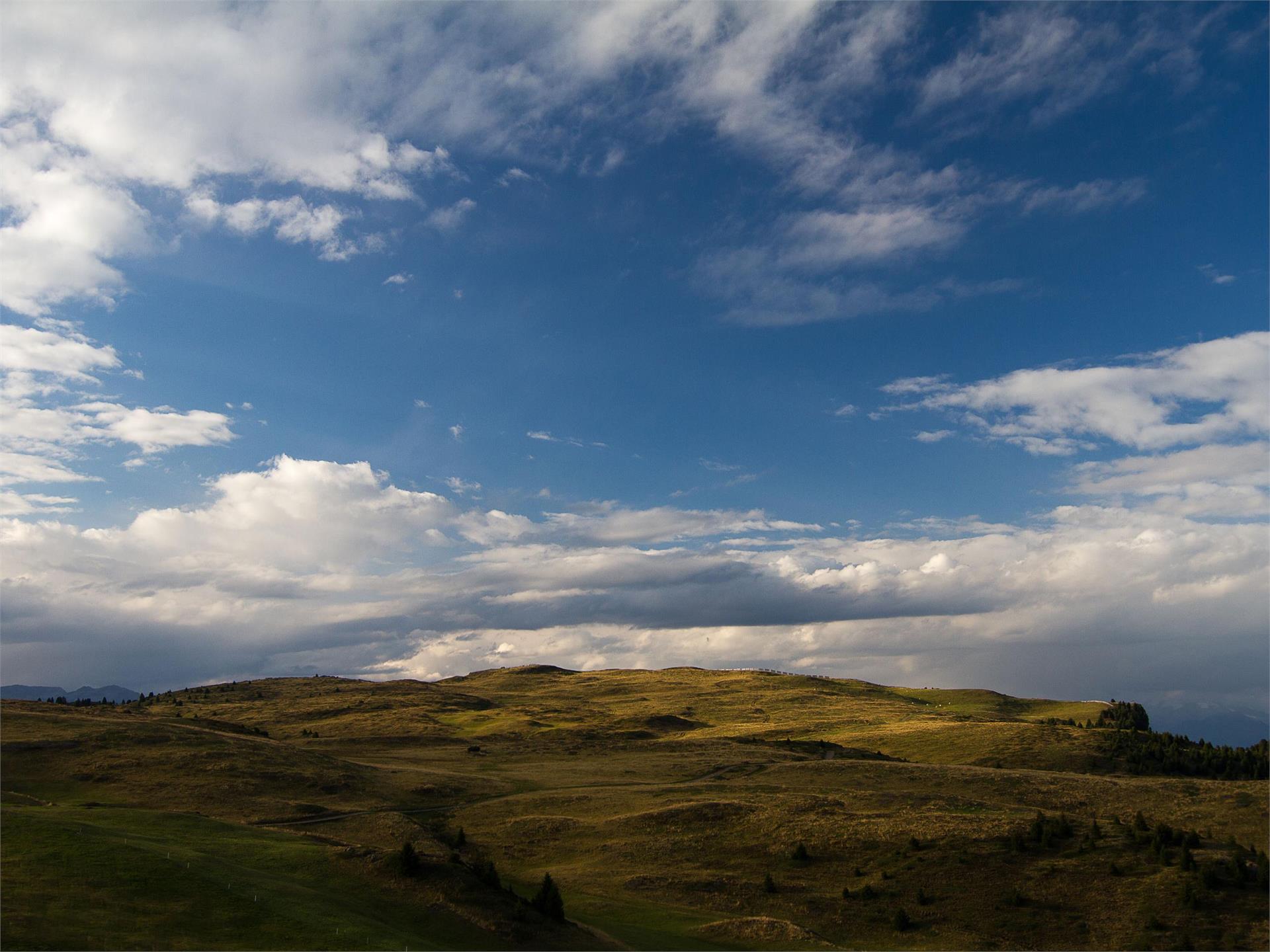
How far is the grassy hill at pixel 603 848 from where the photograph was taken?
4347 centimetres

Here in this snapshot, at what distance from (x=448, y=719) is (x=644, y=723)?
45364 millimetres

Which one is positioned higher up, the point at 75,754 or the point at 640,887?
the point at 75,754

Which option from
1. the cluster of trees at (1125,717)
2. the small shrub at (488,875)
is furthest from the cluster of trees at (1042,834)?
the cluster of trees at (1125,717)

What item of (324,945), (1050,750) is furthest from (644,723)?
(324,945)

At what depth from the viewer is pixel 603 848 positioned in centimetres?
7181

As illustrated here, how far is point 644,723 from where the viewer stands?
7121 inches

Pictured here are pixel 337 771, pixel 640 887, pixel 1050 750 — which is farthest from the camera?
pixel 1050 750

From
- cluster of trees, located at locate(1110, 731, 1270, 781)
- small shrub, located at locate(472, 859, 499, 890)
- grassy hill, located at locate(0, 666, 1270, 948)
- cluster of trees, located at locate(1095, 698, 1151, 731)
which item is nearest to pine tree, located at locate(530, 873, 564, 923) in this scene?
grassy hill, located at locate(0, 666, 1270, 948)

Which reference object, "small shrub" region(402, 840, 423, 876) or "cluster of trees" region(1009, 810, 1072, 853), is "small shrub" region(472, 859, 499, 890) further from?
"cluster of trees" region(1009, 810, 1072, 853)

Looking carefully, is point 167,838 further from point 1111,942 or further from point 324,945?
point 1111,942

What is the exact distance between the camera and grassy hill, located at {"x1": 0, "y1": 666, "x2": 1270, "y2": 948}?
143 feet

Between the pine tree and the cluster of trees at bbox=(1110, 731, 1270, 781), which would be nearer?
the pine tree

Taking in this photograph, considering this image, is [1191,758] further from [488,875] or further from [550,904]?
[488,875]

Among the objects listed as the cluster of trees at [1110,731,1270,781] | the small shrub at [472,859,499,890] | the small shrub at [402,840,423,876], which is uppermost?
the small shrub at [402,840,423,876]
